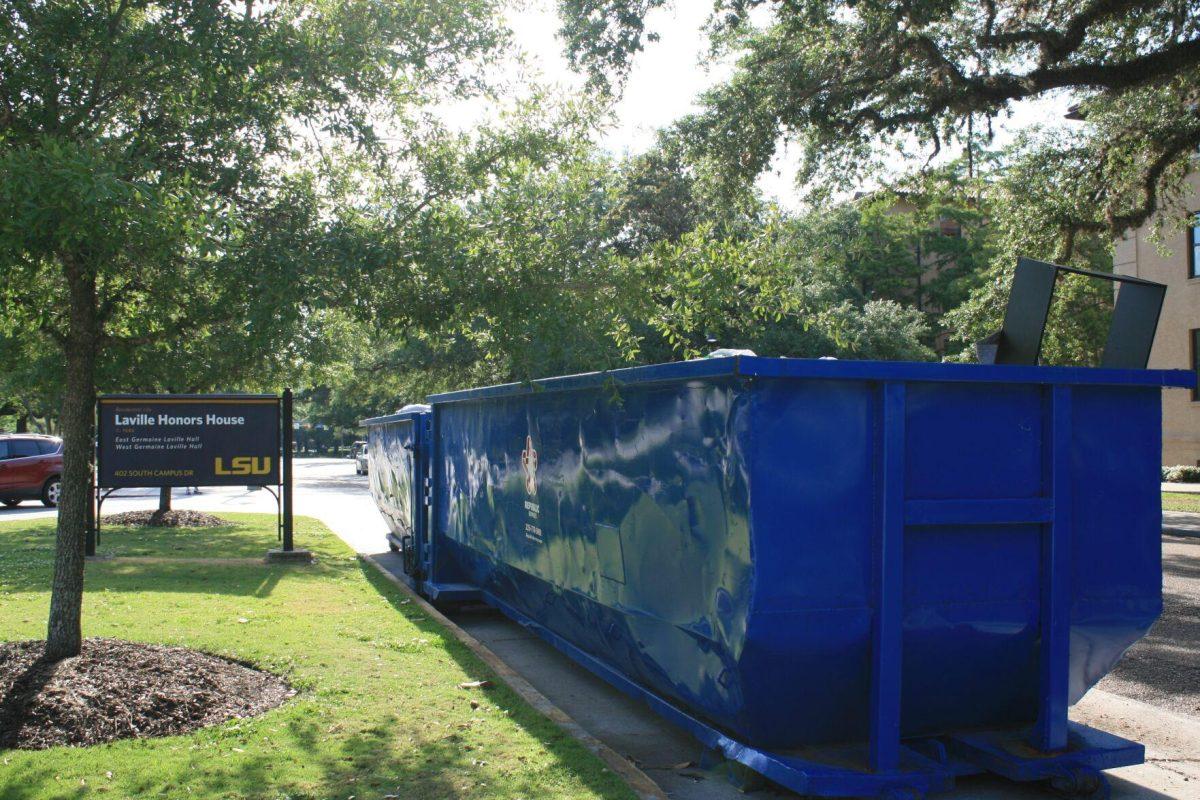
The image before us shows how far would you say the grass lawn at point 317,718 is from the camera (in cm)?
496

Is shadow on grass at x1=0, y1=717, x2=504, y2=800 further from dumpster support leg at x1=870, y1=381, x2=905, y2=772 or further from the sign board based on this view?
the sign board

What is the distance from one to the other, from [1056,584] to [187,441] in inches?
467

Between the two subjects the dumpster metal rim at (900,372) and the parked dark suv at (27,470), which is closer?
the dumpster metal rim at (900,372)

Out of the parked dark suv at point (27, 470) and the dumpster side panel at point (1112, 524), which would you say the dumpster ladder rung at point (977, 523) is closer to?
the dumpster side panel at point (1112, 524)

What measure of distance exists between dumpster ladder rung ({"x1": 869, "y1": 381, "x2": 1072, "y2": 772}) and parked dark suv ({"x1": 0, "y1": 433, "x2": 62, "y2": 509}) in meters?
24.3

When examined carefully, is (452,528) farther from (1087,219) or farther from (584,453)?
(1087,219)

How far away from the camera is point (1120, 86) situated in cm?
1543

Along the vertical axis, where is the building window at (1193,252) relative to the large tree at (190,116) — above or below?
above

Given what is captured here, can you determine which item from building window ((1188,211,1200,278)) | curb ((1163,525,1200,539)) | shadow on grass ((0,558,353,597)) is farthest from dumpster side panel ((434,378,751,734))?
building window ((1188,211,1200,278))

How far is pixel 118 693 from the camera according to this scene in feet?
20.1

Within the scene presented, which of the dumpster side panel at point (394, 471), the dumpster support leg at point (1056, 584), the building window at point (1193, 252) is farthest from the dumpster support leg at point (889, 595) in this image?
the building window at point (1193, 252)

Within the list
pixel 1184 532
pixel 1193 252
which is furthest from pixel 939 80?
pixel 1193 252

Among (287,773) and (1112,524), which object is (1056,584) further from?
(287,773)

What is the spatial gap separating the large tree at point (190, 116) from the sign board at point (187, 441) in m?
6.99
